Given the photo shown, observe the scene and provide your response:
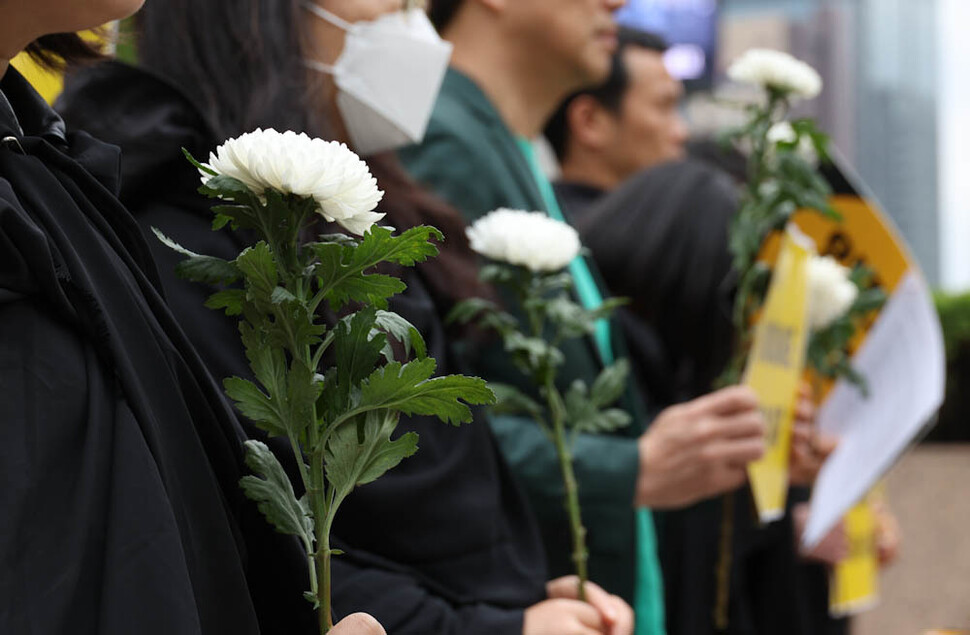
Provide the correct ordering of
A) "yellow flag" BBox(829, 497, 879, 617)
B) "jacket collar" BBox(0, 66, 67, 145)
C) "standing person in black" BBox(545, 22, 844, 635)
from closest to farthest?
"jacket collar" BBox(0, 66, 67, 145), "standing person in black" BBox(545, 22, 844, 635), "yellow flag" BBox(829, 497, 879, 617)

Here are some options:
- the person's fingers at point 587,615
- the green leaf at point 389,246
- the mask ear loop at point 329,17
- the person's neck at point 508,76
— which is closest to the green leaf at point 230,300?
the green leaf at point 389,246

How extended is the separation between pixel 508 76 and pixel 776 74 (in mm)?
505

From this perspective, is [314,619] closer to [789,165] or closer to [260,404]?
[260,404]

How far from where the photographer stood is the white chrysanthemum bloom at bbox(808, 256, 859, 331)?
8.87ft

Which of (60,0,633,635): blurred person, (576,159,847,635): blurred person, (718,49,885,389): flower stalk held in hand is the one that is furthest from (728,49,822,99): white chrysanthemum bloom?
(60,0,633,635): blurred person

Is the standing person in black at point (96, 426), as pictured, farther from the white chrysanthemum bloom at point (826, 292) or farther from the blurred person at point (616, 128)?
the blurred person at point (616, 128)

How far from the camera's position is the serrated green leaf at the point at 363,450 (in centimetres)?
110

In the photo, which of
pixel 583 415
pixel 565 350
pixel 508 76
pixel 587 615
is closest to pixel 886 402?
pixel 565 350

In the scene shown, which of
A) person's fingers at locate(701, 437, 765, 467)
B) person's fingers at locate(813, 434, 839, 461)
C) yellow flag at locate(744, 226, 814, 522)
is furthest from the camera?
person's fingers at locate(813, 434, 839, 461)

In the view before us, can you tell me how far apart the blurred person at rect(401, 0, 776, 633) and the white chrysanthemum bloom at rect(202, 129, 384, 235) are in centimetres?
108

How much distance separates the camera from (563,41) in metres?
2.57

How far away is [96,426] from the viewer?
102 cm

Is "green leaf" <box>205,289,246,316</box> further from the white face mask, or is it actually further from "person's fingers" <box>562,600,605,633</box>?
the white face mask

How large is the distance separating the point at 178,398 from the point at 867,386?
83.6 inches
